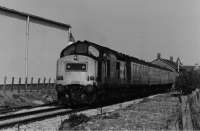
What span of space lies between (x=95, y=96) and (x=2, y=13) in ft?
42.1

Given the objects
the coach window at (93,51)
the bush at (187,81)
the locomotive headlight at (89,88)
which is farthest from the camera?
the bush at (187,81)

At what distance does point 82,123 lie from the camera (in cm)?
1205

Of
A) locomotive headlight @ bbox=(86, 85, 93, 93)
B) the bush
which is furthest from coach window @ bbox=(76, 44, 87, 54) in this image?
the bush

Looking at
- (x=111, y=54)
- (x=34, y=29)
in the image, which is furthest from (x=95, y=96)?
(x=34, y=29)

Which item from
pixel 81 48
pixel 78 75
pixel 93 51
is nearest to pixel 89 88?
pixel 78 75

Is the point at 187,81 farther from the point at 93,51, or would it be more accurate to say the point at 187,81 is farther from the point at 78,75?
the point at 78,75

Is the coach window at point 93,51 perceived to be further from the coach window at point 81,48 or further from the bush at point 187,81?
the bush at point 187,81

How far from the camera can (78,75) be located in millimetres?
18484

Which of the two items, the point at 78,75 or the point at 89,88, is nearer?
the point at 89,88

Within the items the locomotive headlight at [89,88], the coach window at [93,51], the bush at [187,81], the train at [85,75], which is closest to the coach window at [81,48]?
the train at [85,75]

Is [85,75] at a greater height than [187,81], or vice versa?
[85,75]

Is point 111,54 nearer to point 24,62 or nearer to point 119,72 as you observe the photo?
point 119,72

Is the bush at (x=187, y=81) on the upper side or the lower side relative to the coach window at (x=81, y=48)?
lower

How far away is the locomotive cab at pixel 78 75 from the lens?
1827 centimetres
